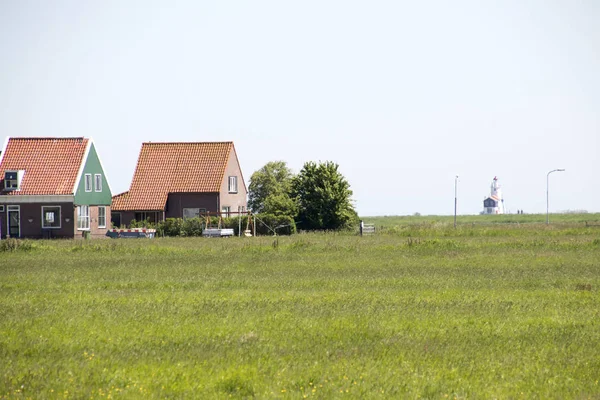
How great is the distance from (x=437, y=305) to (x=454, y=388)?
8414 mm

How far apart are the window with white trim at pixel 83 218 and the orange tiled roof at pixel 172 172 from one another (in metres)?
6.34

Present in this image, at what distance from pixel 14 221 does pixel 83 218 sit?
15.9ft

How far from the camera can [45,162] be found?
6500 centimetres

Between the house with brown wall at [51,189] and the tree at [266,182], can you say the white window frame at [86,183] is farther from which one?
the tree at [266,182]

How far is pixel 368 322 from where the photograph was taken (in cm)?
1850

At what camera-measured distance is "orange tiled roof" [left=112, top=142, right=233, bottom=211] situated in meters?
71.4

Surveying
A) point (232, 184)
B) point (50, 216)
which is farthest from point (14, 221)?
point (232, 184)

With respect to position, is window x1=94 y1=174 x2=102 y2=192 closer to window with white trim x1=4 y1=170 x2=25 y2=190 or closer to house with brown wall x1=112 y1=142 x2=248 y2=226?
house with brown wall x1=112 y1=142 x2=248 y2=226

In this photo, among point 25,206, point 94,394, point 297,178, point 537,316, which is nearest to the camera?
point 94,394

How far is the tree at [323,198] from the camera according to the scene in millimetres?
71000

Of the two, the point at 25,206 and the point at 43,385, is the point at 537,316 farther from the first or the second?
the point at 25,206

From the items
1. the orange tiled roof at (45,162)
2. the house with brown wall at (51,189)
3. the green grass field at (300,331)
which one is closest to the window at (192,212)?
the house with brown wall at (51,189)

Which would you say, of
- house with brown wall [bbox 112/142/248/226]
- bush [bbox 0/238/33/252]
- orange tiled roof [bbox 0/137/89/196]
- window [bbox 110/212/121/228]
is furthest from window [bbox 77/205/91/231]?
bush [bbox 0/238/33/252]

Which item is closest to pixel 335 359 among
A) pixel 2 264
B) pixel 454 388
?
pixel 454 388
